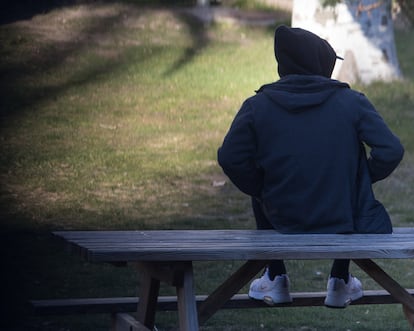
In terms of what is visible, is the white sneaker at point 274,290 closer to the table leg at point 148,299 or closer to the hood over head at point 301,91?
the table leg at point 148,299

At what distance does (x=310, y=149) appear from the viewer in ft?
14.8

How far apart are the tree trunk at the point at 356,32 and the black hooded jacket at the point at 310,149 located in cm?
917

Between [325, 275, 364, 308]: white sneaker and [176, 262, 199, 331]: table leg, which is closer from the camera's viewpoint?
[176, 262, 199, 331]: table leg

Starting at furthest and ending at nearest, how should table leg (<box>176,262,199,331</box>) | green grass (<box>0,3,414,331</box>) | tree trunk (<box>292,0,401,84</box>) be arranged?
1. tree trunk (<box>292,0,401,84</box>)
2. green grass (<box>0,3,414,331</box>)
3. table leg (<box>176,262,199,331</box>)

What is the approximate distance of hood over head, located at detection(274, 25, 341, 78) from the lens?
4.69m

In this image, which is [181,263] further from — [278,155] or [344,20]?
[344,20]

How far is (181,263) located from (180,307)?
0.67 ft

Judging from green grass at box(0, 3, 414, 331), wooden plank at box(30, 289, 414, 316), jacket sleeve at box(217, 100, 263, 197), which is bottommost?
green grass at box(0, 3, 414, 331)

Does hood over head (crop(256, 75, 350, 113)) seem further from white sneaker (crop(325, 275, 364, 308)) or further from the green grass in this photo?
the green grass

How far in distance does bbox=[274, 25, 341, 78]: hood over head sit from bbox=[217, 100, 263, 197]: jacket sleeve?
0.29 m

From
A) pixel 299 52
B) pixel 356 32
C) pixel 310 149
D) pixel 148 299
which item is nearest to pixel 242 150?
pixel 310 149

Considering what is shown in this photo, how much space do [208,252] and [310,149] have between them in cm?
80

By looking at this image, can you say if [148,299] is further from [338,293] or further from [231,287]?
[338,293]

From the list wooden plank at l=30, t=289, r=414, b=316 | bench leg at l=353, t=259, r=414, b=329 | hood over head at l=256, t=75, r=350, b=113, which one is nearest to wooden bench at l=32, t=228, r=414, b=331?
bench leg at l=353, t=259, r=414, b=329
